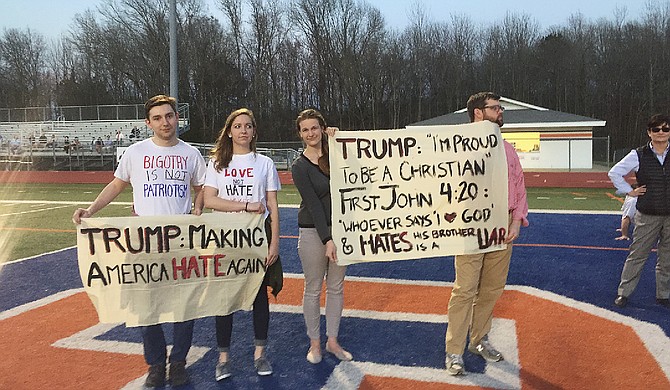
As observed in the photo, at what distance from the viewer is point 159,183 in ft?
11.1

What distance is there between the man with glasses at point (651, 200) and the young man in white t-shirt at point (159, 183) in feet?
12.8

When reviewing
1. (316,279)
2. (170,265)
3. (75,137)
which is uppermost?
(75,137)

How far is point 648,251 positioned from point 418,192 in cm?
273

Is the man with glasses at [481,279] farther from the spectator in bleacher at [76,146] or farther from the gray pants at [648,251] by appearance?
the spectator in bleacher at [76,146]

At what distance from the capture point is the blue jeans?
11.3 feet

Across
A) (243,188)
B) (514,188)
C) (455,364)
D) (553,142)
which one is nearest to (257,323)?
(243,188)

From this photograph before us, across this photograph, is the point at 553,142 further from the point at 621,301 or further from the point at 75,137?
the point at 75,137

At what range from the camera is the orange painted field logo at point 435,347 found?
3.46 meters

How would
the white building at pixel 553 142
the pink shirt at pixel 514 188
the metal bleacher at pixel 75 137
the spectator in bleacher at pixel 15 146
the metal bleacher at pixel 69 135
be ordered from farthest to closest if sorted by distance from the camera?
the spectator in bleacher at pixel 15 146, the metal bleacher at pixel 69 135, the metal bleacher at pixel 75 137, the white building at pixel 553 142, the pink shirt at pixel 514 188

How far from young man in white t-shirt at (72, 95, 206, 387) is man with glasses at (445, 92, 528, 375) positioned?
6.11ft

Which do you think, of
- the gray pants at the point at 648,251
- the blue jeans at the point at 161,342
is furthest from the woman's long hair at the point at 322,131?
the gray pants at the point at 648,251

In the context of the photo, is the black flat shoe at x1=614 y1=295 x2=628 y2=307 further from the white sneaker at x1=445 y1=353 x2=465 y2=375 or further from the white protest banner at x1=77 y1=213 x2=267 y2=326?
the white protest banner at x1=77 y1=213 x2=267 y2=326

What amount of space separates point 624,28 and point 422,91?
A: 23.7 metres

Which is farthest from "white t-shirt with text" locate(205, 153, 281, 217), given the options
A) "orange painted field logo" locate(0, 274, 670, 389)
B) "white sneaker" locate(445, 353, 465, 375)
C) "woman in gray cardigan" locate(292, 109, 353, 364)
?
"white sneaker" locate(445, 353, 465, 375)
